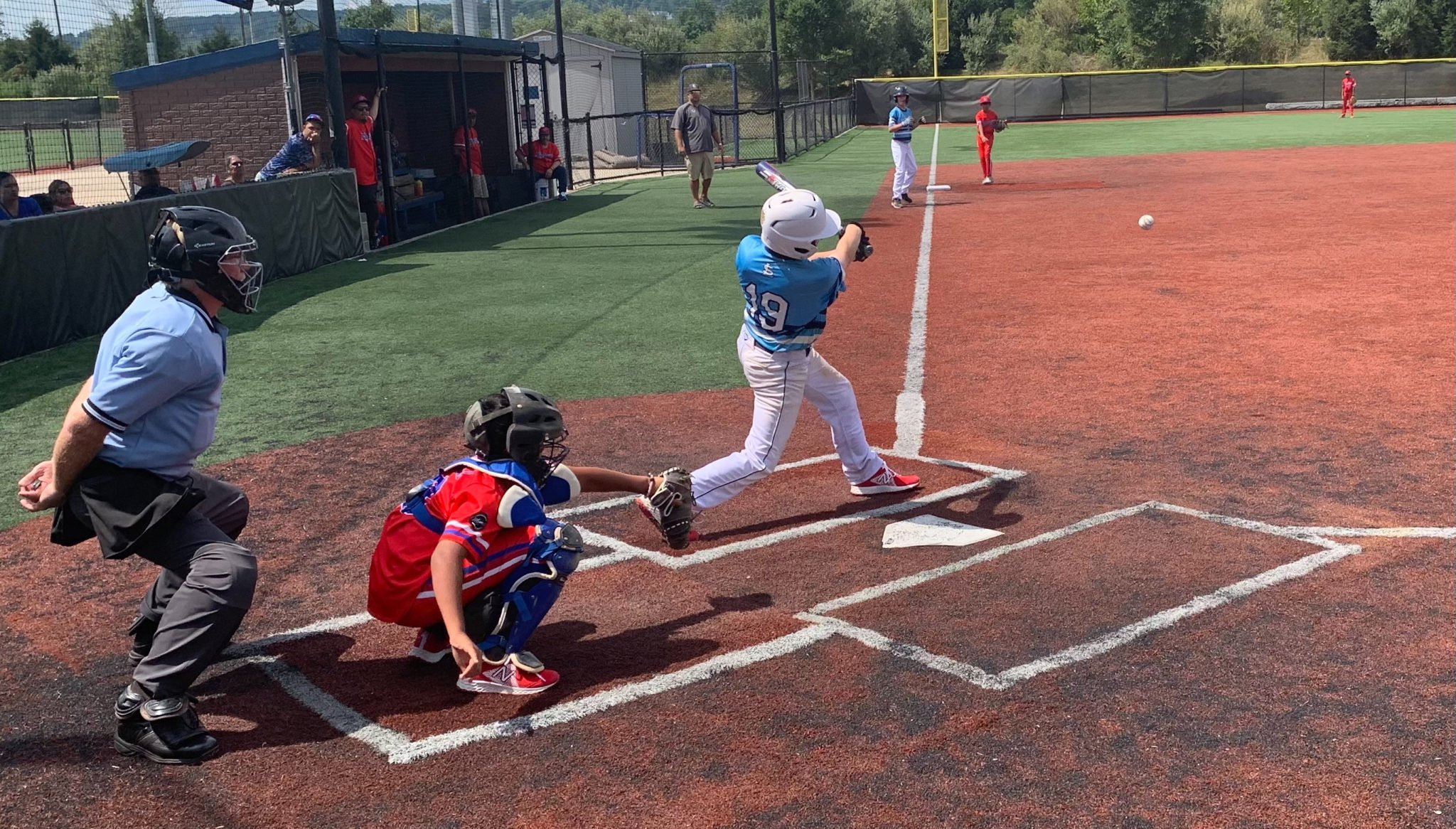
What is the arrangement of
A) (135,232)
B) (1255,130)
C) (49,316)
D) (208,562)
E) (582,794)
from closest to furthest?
(582,794)
(208,562)
(49,316)
(135,232)
(1255,130)

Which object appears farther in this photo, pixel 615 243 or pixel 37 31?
pixel 37 31

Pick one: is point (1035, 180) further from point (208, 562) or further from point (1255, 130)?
point (208, 562)

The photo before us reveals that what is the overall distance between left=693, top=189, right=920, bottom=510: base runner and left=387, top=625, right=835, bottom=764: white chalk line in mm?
1434

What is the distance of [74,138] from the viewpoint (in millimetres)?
25797

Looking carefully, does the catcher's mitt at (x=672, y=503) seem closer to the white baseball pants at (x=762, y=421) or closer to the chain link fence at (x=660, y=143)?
the white baseball pants at (x=762, y=421)

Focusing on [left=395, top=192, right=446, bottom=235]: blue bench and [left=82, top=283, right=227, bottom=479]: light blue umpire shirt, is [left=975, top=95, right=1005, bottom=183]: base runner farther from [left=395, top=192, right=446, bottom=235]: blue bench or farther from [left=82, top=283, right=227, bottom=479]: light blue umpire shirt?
[left=82, top=283, right=227, bottom=479]: light blue umpire shirt

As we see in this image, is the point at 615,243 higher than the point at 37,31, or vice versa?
the point at 37,31

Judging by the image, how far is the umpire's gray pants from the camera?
14.0 ft

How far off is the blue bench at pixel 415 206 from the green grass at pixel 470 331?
0.81 metres

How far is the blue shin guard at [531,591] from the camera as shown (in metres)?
4.74

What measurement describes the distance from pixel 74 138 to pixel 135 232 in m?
15.0

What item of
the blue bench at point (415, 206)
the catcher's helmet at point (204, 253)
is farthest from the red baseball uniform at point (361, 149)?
the catcher's helmet at point (204, 253)

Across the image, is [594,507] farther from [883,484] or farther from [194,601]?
[194,601]

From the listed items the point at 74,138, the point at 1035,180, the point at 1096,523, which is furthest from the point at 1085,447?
the point at 74,138
